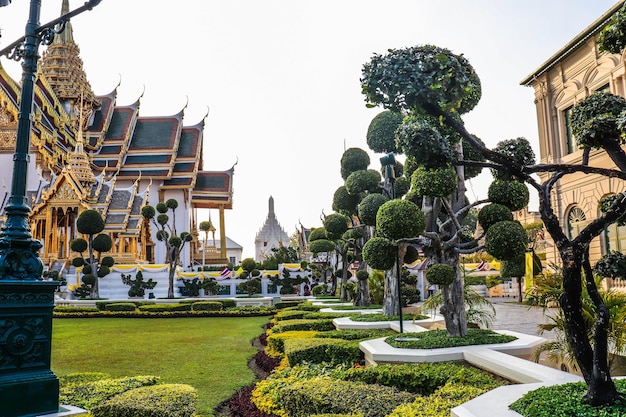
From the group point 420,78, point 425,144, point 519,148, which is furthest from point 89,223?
point 420,78

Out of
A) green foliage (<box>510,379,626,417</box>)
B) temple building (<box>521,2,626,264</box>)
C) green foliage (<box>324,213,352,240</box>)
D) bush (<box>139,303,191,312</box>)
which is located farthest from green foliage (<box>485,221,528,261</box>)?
bush (<box>139,303,191,312</box>)

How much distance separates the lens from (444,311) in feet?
26.0

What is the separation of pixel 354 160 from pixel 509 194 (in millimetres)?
7159

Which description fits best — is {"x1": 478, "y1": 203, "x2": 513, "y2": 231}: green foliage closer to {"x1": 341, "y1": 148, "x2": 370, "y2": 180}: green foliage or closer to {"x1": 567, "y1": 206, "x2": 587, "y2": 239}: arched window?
{"x1": 341, "y1": 148, "x2": 370, "y2": 180}: green foliage

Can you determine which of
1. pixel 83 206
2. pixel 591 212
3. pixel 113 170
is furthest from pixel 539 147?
pixel 113 170

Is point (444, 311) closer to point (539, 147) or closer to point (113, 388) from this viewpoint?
point (113, 388)

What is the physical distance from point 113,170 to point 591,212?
38604 millimetres

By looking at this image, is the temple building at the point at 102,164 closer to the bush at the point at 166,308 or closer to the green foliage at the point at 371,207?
the bush at the point at 166,308

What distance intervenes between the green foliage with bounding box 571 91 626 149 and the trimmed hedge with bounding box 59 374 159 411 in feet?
16.3

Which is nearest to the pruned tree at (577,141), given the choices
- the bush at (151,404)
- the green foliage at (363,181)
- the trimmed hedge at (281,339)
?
the bush at (151,404)

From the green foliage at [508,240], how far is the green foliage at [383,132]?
228 inches

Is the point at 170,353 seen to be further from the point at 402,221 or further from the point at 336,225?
the point at 336,225

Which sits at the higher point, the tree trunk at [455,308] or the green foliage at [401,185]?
the green foliage at [401,185]

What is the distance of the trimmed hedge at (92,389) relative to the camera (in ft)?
17.8
